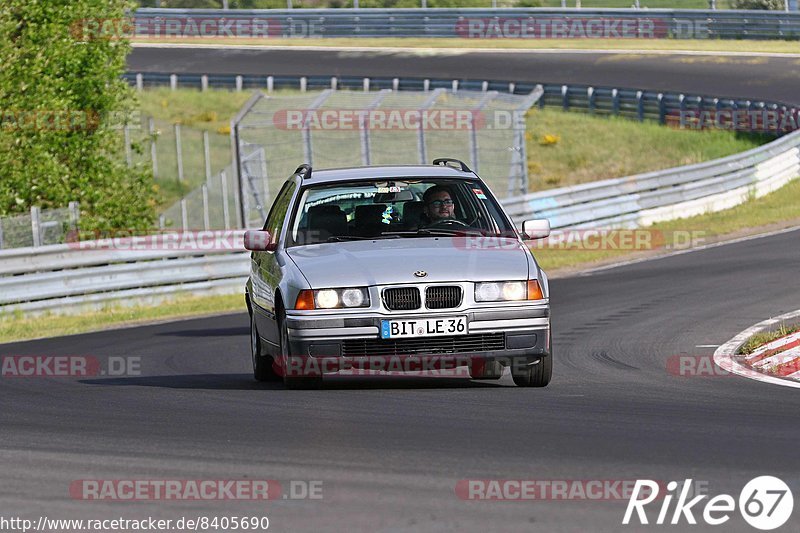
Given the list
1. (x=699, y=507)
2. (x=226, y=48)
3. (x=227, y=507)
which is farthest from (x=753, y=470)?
(x=226, y=48)

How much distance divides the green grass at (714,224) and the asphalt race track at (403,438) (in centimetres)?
1059

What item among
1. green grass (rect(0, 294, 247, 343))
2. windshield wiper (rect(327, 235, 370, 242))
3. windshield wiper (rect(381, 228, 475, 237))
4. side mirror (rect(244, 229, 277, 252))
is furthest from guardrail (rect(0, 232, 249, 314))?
windshield wiper (rect(381, 228, 475, 237))

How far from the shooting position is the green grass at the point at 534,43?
49844 millimetres

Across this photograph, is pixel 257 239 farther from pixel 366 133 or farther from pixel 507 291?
pixel 366 133

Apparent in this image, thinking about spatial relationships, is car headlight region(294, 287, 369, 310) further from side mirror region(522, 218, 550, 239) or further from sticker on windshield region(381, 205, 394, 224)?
side mirror region(522, 218, 550, 239)

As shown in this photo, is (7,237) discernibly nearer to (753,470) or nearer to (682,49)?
(753,470)

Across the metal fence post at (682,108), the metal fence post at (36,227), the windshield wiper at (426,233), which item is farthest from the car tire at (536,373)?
the metal fence post at (682,108)

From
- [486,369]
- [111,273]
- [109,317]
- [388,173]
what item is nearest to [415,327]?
[486,369]

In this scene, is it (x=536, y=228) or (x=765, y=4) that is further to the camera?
(x=765, y=4)

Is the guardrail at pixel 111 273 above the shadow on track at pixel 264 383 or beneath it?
beneath

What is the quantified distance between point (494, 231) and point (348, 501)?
471 centimetres

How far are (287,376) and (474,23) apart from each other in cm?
5075

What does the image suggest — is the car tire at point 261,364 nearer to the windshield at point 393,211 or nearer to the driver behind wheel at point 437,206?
the windshield at point 393,211

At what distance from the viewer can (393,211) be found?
33.8 feet
